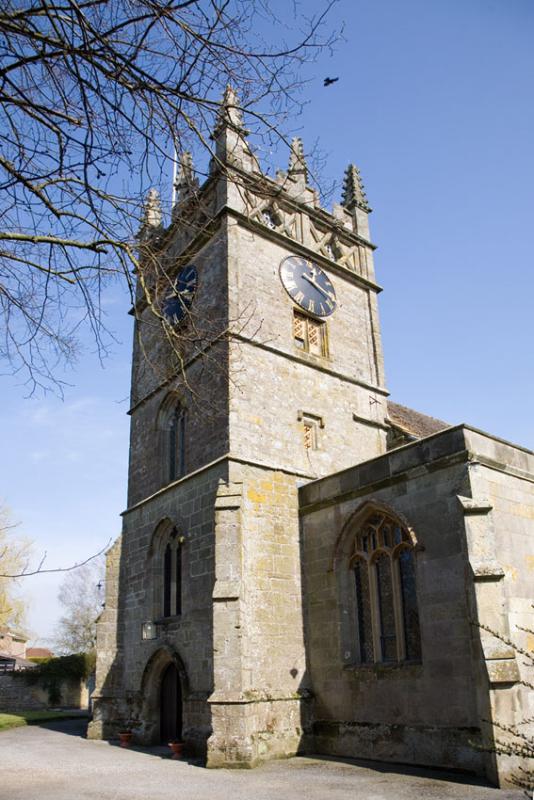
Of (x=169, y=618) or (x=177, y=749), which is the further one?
(x=169, y=618)

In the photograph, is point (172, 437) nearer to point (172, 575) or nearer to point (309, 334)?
point (172, 575)

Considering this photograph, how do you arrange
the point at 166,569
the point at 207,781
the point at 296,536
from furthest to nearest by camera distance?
the point at 166,569 → the point at 296,536 → the point at 207,781

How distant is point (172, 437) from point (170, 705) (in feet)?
21.1

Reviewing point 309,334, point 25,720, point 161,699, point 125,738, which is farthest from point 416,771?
point 25,720

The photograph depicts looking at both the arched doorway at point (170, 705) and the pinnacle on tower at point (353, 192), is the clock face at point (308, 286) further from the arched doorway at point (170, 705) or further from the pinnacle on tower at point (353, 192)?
the arched doorway at point (170, 705)

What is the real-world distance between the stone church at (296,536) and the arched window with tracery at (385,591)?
4 centimetres

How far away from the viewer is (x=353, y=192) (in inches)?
828

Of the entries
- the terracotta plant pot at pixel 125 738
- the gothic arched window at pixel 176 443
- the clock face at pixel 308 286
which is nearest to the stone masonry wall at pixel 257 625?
the gothic arched window at pixel 176 443

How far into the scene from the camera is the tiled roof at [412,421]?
18263mm

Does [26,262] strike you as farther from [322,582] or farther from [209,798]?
[322,582]

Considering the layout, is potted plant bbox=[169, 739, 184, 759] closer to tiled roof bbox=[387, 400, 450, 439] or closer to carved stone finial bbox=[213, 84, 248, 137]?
tiled roof bbox=[387, 400, 450, 439]

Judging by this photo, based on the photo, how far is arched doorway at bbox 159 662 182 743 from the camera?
14.6 m

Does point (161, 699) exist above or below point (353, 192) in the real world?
below

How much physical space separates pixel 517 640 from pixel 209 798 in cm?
508
